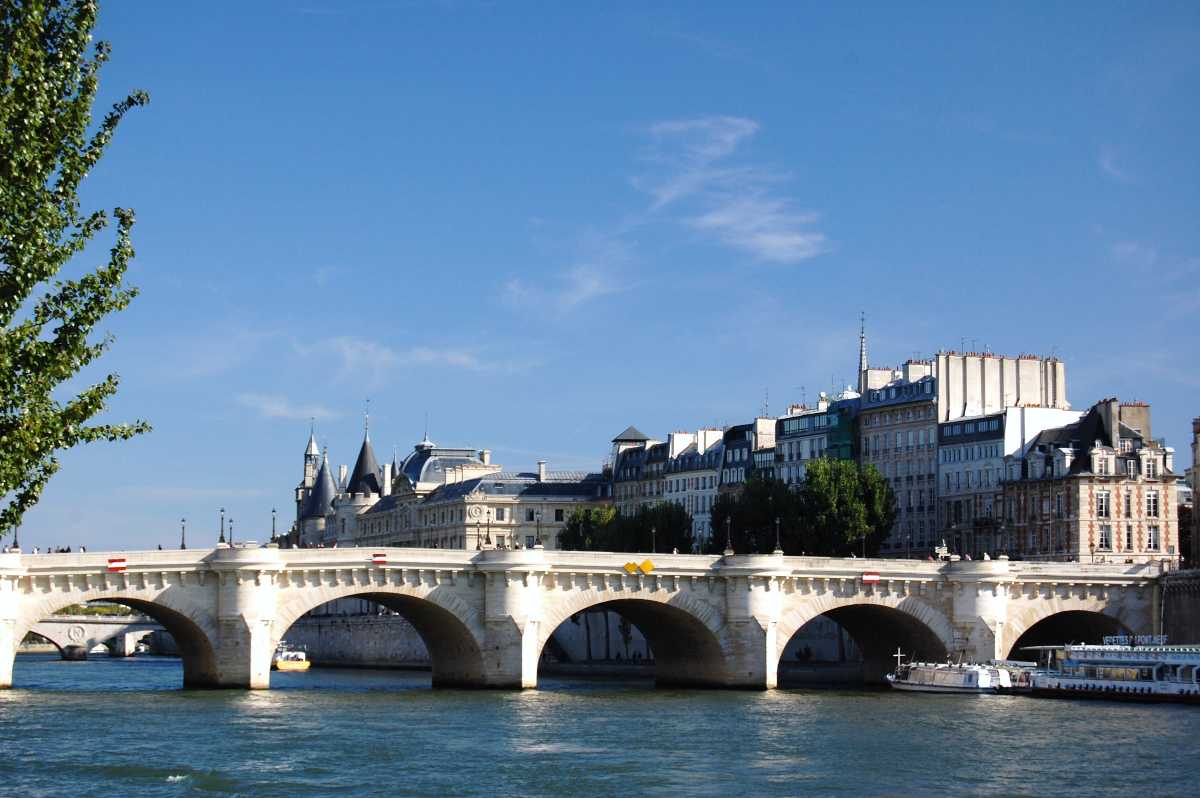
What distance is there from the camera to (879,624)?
89312 mm

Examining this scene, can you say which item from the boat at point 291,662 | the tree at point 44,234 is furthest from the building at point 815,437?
the tree at point 44,234

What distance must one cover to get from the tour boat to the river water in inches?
102

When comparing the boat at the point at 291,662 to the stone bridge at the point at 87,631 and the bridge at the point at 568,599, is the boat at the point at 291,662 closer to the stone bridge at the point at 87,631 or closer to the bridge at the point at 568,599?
the stone bridge at the point at 87,631

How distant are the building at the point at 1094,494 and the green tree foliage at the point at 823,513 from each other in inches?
279

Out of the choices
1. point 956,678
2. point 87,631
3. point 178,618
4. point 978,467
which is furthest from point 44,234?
point 87,631

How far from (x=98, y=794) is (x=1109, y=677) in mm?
45518

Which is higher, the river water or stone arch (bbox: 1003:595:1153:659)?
stone arch (bbox: 1003:595:1153:659)

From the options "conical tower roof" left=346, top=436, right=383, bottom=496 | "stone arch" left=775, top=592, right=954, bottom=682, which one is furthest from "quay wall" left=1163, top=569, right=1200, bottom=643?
"conical tower roof" left=346, top=436, right=383, bottom=496

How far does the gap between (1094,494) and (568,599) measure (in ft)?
119

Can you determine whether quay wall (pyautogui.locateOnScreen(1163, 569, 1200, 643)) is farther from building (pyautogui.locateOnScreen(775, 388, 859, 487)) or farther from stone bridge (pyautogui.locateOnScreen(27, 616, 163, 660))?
stone bridge (pyautogui.locateOnScreen(27, 616, 163, 660))

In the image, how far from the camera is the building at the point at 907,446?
368 ft

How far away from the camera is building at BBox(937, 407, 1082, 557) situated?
10619cm

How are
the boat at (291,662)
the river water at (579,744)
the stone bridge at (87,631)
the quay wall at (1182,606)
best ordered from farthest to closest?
the stone bridge at (87,631)
the boat at (291,662)
the quay wall at (1182,606)
the river water at (579,744)

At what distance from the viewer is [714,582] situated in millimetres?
79500
